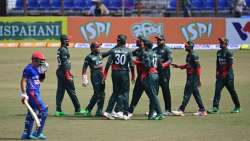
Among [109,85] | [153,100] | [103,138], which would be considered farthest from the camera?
[109,85]

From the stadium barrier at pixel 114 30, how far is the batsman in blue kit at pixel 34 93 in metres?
23.3

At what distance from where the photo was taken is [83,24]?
39.7 meters

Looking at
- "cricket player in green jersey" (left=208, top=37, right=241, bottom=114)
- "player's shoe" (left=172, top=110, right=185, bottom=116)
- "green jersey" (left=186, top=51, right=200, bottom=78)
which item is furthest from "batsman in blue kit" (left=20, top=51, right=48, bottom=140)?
"cricket player in green jersey" (left=208, top=37, right=241, bottom=114)

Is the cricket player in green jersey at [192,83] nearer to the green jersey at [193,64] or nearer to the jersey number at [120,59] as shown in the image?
the green jersey at [193,64]

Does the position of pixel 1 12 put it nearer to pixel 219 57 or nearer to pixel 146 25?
pixel 146 25

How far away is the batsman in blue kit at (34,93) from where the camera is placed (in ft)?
50.8

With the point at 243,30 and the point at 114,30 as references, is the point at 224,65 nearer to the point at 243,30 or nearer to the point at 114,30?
the point at 243,30

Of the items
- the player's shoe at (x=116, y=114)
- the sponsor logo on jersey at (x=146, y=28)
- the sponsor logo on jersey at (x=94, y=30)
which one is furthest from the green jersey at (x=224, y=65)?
the sponsor logo on jersey at (x=94, y=30)

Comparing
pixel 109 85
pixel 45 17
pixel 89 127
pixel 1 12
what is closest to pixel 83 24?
pixel 45 17

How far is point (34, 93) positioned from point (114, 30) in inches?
947

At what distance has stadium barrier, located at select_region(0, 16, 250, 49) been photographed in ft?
128

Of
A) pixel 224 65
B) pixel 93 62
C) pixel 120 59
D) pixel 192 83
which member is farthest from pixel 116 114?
pixel 224 65

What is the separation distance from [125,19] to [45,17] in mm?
4426

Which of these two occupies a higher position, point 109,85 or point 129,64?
point 129,64
